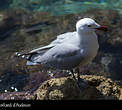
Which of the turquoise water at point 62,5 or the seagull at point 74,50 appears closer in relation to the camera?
the seagull at point 74,50

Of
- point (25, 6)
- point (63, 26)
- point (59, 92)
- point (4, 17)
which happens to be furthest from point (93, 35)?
point (25, 6)

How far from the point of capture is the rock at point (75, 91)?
3.70 meters

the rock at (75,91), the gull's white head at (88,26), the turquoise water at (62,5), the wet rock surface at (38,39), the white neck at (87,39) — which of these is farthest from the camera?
the turquoise water at (62,5)

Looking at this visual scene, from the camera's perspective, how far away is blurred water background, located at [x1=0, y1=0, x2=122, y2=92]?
20.7 feet

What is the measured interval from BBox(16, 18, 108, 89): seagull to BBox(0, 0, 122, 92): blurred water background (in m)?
2.04

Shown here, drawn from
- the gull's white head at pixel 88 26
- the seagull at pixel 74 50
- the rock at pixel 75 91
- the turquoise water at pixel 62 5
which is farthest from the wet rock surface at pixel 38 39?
the gull's white head at pixel 88 26

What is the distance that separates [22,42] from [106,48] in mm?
2754

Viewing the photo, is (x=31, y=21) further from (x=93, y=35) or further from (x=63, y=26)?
(x=93, y=35)

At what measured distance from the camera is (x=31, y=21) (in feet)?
29.4

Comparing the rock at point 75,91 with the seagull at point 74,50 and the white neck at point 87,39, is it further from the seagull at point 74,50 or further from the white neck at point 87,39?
the white neck at point 87,39

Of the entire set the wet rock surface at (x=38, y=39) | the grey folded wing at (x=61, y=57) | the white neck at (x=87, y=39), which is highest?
the white neck at (x=87, y=39)

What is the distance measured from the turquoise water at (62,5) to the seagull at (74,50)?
18.1 ft

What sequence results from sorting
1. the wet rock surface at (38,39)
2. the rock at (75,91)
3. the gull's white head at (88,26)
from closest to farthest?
the gull's white head at (88,26) → the rock at (75,91) → the wet rock surface at (38,39)

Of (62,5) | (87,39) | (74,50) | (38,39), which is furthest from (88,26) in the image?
(62,5)
